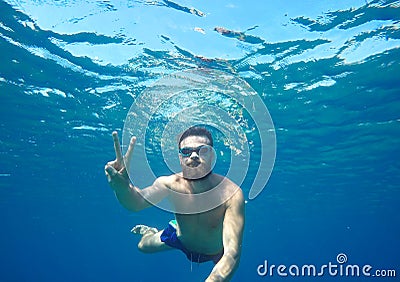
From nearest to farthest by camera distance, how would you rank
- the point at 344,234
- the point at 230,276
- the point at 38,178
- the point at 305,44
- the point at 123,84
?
1. the point at 230,276
2. the point at 305,44
3. the point at 123,84
4. the point at 38,178
5. the point at 344,234

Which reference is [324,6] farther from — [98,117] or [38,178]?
[38,178]

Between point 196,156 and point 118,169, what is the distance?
47.7 inches

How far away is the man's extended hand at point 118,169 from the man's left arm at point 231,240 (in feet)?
5.38

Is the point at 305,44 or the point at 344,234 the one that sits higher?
the point at 344,234

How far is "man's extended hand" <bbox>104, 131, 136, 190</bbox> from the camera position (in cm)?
496

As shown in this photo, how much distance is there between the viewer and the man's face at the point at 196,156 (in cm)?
512

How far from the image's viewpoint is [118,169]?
506 centimetres

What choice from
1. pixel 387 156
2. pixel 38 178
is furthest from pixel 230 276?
pixel 38 178

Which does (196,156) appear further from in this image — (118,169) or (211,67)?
(211,67)

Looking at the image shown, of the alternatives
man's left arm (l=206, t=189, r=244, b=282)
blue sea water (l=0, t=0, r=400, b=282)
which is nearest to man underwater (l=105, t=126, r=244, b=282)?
man's left arm (l=206, t=189, r=244, b=282)

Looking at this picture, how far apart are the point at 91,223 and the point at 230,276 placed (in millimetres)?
72385

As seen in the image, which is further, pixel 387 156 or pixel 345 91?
pixel 387 156

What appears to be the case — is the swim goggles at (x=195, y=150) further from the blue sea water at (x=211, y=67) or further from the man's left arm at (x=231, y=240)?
the blue sea water at (x=211, y=67)

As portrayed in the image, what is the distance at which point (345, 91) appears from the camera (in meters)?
16.0
